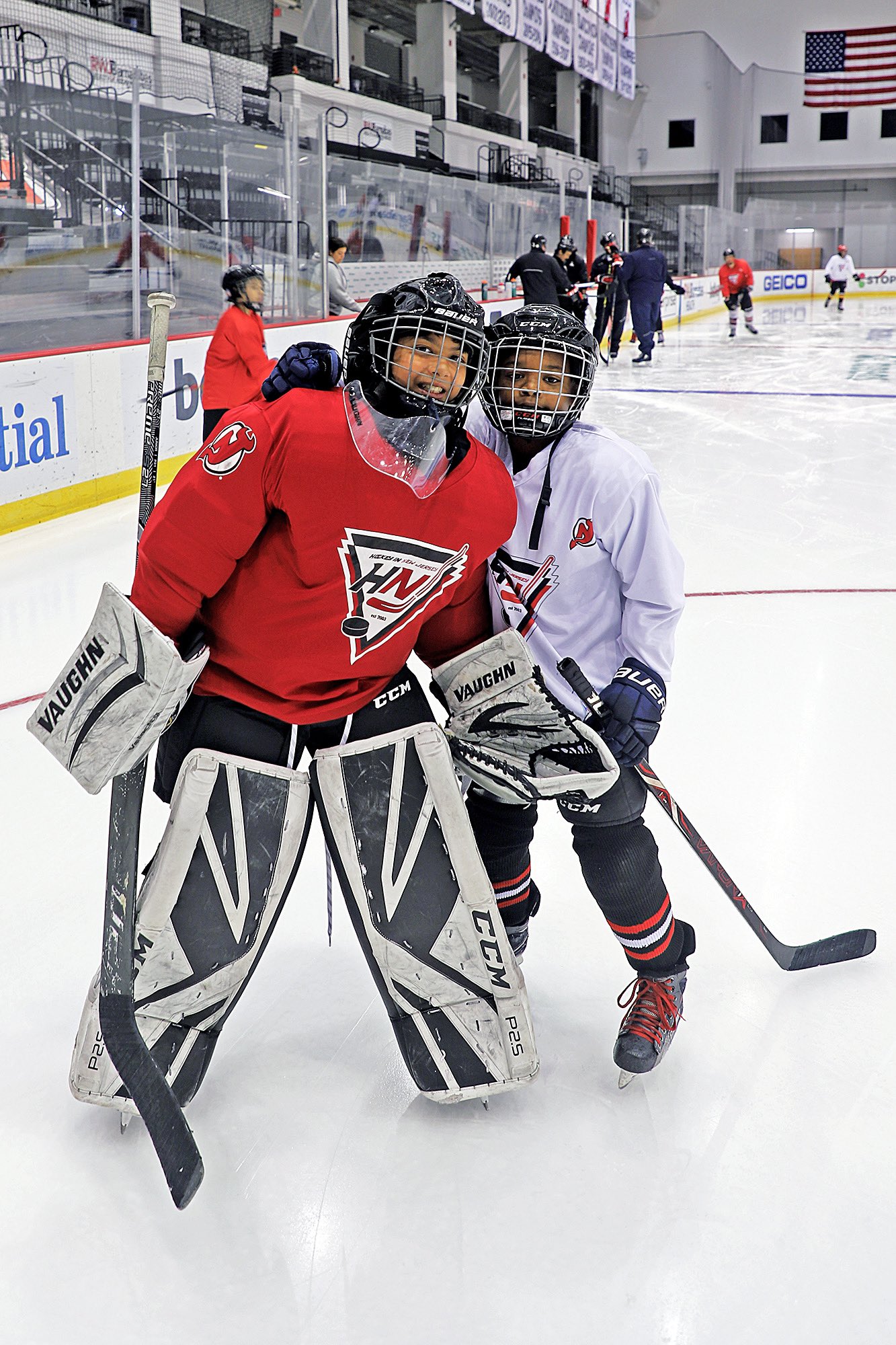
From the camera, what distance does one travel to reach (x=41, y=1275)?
1293mm

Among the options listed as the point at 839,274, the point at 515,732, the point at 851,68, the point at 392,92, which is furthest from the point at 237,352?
the point at 851,68

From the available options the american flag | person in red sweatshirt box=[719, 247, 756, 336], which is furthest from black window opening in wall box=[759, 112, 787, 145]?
person in red sweatshirt box=[719, 247, 756, 336]

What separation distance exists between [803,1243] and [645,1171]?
0.21 meters

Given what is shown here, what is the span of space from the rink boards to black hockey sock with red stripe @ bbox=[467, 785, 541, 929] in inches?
125

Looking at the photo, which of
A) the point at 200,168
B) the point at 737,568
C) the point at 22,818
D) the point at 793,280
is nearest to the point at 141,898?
the point at 22,818

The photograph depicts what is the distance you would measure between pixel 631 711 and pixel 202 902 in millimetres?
628

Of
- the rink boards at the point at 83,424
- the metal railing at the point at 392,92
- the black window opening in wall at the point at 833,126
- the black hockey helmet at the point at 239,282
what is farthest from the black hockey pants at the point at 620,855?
the black window opening in wall at the point at 833,126

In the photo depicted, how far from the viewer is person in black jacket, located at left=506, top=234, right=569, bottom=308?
10445 mm

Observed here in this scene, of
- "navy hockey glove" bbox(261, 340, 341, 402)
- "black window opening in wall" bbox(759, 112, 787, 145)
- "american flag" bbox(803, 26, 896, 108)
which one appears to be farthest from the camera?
"black window opening in wall" bbox(759, 112, 787, 145)

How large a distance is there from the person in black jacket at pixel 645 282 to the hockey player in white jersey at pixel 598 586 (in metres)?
11.2

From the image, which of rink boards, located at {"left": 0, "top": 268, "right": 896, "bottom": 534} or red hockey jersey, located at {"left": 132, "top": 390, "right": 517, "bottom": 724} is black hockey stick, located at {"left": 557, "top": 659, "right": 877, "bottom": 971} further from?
rink boards, located at {"left": 0, "top": 268, "right": 896, "bottom": 534}

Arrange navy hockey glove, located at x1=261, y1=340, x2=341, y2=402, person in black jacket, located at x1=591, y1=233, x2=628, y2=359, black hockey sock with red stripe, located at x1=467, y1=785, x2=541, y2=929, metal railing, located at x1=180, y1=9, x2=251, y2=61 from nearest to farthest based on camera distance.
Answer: navy hockey glove, located at x1=261, y1=340, x2=341, y2=402, black hockey sock with red stripe, located at x1=467, y1=785, x2=541, y2=929, person in black jacket, located at x1=591, y1=233, x2=628, y2=359, metal railing, located at x1=180, y1=9, x2=251, y2=61

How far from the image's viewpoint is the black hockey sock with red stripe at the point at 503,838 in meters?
1.77

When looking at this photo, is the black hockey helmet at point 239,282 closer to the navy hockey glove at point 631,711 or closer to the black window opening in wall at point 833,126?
the navy hockey glove at point 631,711
